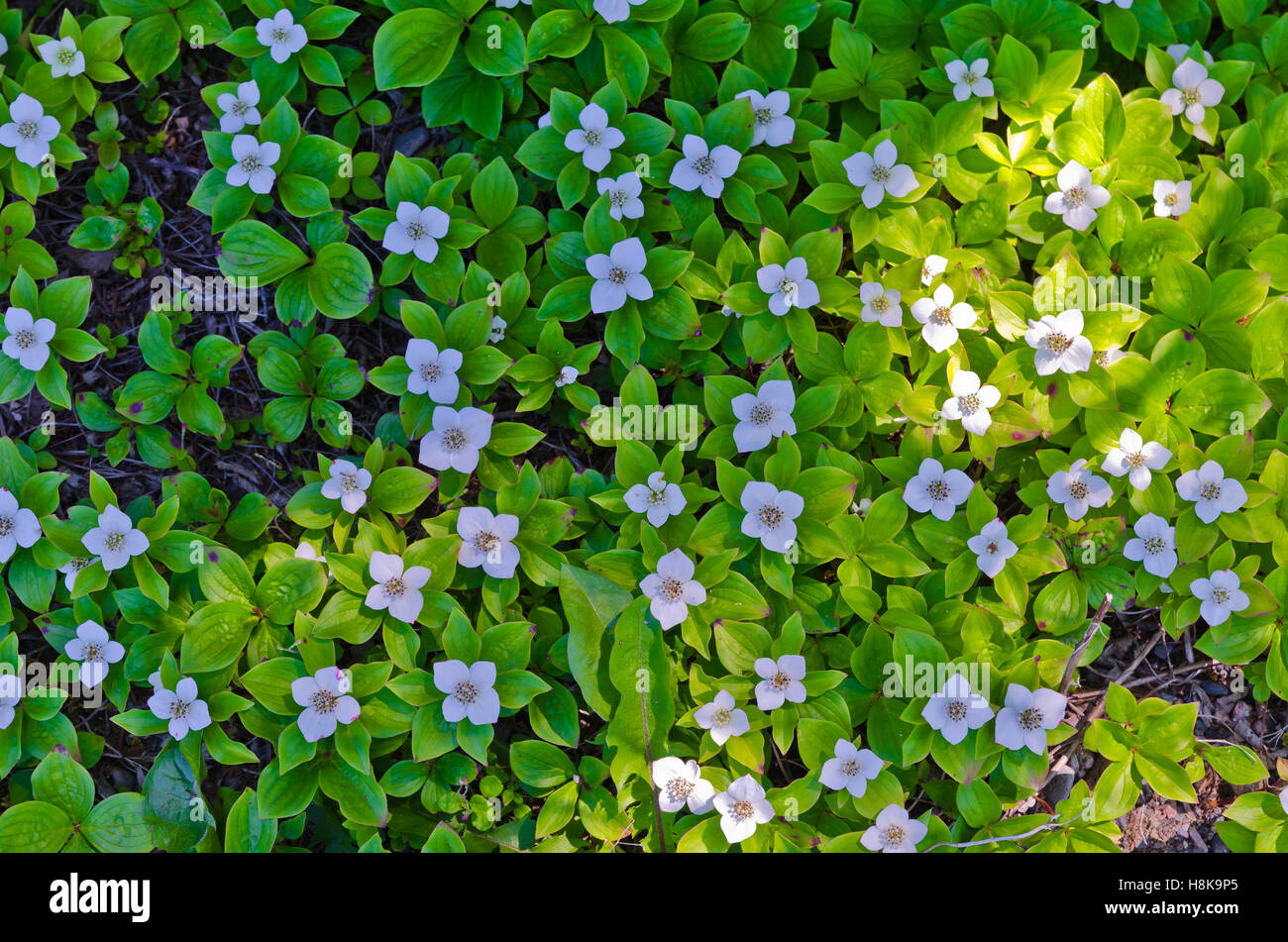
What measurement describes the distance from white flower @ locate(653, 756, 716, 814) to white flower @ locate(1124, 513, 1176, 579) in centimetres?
152

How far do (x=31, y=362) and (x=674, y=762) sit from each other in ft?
8.03

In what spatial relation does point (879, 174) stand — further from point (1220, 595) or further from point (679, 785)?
point (679, 785)

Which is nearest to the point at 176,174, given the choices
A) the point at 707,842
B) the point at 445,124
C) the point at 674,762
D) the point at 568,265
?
the point at 445,124

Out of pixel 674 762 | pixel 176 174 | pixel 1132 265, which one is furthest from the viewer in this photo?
pixel 176 174

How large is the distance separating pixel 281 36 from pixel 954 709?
3.08m

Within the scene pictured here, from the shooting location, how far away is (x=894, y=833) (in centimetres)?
258

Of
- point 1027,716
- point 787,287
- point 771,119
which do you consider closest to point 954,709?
point 1027,716

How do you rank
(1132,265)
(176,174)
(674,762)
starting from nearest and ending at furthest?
(674,762) < (1132,265) < (176,174)

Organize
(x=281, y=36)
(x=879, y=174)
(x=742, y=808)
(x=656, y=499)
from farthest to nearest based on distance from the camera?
(x=281, y=36) → (x=879, y=174) → (x=656, y=499) → (x=742, y=808)

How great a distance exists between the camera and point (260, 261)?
284 centimetres

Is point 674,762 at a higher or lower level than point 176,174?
lower

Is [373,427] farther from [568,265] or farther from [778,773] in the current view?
[778,773]

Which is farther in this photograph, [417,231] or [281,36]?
[281,36]

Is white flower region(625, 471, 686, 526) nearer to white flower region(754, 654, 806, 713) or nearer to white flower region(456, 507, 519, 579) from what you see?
white flower region(456, 507, 519, 579)
